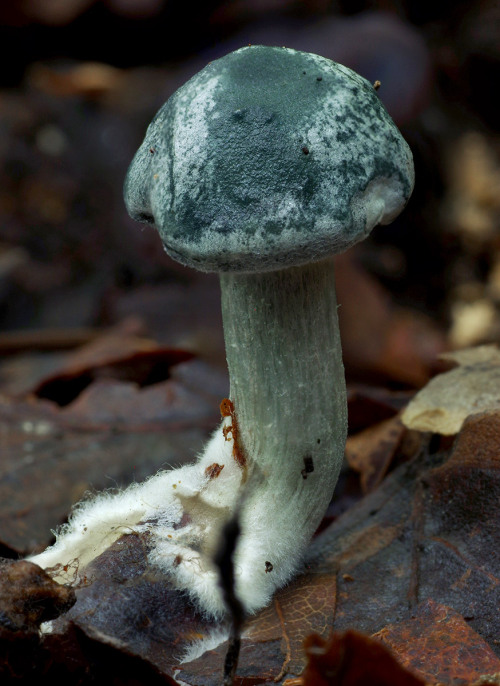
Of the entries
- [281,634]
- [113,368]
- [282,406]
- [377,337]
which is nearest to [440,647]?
[281,634]

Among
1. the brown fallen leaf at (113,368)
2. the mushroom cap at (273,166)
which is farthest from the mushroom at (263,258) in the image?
the brown fallen leaf at (113,368)

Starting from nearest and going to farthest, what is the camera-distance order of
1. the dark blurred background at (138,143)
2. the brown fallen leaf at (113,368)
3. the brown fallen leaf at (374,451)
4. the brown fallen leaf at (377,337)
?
1. the brown fallen leaf at (374,451)
2. the brown fallen leaf at (113,368)
3. the brown fallen leaf at (377,337)
4. the dark blurred background at (138,143)

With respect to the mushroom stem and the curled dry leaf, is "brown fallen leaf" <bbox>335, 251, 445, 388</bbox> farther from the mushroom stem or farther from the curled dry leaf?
the mushroom stem

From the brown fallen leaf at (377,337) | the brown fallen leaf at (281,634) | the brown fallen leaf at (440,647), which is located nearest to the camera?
the brown fallen leaf at (440,647)

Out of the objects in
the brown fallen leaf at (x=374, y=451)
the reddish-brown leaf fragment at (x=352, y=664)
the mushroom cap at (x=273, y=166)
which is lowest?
the brown fallen leaf at (x=374, y=451)

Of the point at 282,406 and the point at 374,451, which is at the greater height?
the point at 282,406

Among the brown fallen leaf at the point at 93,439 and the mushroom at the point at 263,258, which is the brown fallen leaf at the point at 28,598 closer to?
the mushroom at the point at 263,258

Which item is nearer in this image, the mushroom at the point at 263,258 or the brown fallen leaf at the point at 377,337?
the mushroom at the point at 263,258

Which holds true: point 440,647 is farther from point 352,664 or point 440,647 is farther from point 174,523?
point 174,523
